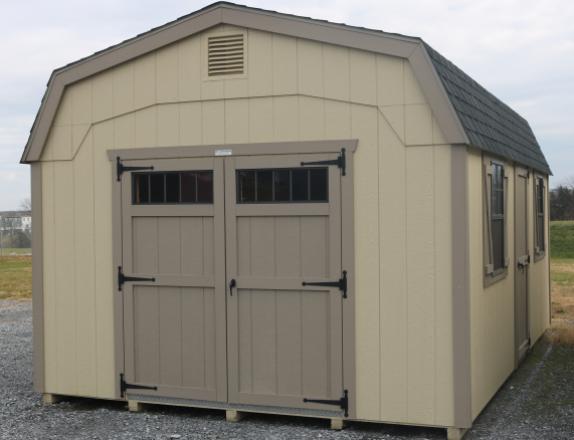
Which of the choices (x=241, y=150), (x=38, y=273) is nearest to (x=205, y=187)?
(x=241, y=150)

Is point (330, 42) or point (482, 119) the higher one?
point (330, 42)

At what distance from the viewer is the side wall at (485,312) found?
5793 millimetres

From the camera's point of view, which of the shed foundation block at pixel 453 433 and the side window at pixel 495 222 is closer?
the shed foundation block at pixel 453 433

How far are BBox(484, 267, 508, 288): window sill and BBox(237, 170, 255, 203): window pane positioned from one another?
6.58ft

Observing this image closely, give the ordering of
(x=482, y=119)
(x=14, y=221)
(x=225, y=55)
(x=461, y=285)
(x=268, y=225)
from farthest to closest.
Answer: (x=14, y=221) → (x=482, y=119) → (x=225, y=55) → (x=268, y=225) → (x=461, y=285)

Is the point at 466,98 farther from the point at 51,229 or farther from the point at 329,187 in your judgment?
the point at 51,229

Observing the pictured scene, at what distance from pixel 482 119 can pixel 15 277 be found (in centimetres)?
1669

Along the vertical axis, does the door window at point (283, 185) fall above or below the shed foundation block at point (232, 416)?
above

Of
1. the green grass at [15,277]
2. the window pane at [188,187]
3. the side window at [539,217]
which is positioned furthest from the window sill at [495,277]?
the green grass at [15,277]

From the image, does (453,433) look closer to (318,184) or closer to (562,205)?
(318,184)

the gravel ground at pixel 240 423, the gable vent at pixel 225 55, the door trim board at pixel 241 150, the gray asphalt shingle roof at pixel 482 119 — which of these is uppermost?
the gable vent at pixel 225 55

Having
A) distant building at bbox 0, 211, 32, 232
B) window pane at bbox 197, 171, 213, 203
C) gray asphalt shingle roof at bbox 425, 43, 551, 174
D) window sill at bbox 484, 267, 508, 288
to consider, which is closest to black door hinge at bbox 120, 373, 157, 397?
window pane at bbox 197, 171, 213, 203

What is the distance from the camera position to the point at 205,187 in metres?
6.20

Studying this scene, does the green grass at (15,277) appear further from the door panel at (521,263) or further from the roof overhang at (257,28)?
the door panel at (521,263)
